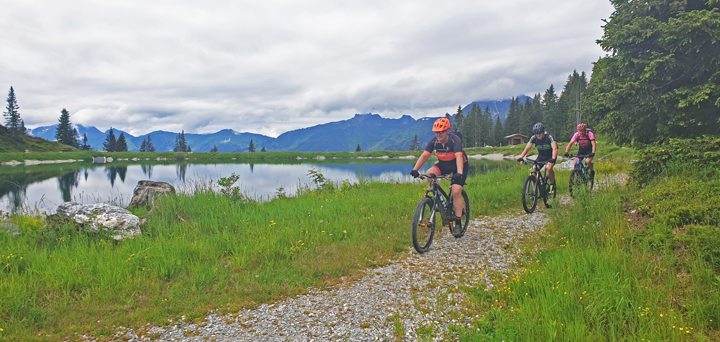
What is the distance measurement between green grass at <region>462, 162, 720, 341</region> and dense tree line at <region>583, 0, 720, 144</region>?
109 inches

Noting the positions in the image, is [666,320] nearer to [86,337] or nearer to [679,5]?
[86,337]

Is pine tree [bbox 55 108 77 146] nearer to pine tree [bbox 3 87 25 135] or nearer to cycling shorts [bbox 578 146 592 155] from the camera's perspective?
pine tree [bbox 3 87 25 135]

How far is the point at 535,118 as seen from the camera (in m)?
93.1

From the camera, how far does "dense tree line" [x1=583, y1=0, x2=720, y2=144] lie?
8.00 meters

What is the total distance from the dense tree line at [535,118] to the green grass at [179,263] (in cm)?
6410

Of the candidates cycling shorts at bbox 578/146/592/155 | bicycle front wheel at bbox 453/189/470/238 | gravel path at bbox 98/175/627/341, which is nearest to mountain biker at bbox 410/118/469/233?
bicycle front wheel at bbox 453/189/470/238

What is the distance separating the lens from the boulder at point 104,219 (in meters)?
7.72

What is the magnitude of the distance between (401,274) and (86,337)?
430 centimetres

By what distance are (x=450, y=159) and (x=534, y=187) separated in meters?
4.41

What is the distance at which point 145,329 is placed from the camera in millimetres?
4125

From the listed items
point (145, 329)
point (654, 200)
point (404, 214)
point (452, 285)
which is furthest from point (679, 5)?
point (145, 329)

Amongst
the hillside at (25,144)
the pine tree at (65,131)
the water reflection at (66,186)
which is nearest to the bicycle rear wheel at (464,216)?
the water reflection at (66,186)

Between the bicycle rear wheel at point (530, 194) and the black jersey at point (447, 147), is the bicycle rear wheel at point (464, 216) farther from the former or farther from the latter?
the bicycle rear wheel at point (530, 194)

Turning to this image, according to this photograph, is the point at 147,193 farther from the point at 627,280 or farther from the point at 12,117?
the point at 12,117
